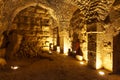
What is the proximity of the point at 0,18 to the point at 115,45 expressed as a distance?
459 centimetres

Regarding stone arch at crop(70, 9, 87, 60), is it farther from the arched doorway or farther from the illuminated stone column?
the arched doorway

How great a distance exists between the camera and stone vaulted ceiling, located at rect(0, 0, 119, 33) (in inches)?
216

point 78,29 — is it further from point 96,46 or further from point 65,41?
point 96,46

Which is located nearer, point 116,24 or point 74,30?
point 116,24

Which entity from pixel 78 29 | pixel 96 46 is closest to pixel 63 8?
pixel 78 29

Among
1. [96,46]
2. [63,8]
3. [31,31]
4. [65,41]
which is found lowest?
[96,46]

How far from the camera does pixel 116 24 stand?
505 centimetres

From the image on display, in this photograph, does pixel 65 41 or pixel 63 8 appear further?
pixel 65 41

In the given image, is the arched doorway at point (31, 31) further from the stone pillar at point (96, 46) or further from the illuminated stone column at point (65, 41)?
the stone pillar at point (96, 46)

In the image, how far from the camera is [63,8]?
8633mm

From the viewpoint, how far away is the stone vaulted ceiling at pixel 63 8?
5.48 meters

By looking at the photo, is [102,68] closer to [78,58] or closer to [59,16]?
[78,58]

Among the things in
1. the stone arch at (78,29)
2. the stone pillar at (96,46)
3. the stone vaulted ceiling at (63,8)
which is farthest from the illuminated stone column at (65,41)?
the stone pillar at (96,46)

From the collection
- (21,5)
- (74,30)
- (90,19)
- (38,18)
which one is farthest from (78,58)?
(21,5)
